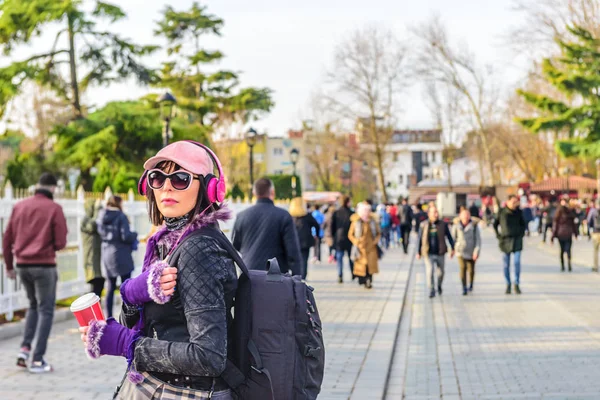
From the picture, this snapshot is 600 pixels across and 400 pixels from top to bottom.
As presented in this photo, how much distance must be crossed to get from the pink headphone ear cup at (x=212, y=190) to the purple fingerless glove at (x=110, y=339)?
19.5 inches

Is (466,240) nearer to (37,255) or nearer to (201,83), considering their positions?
(37,255)

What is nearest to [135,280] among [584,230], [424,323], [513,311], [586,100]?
[424,323]

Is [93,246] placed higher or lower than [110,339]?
lower

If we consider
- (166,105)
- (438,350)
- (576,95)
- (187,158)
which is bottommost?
(438,350)

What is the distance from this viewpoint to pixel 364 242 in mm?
17641

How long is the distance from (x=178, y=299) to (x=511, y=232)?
1420cm

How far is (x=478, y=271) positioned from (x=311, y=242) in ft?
21.3

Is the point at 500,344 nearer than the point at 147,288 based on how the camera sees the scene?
No

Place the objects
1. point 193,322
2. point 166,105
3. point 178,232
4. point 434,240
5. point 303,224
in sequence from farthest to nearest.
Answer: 1. point 166,105
2. point 303,224
3. point 434,240
4. point 178,232
5. point 193,322

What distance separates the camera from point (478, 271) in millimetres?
22797

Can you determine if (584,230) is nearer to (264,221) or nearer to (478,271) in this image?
(478,271)

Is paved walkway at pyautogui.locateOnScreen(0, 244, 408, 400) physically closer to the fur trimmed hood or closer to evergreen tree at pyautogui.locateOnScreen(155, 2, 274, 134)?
the fur trimmed hood

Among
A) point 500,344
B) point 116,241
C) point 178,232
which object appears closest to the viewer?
point 178,232

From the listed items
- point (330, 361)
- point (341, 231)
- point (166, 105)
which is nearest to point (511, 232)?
point (341, 231)
